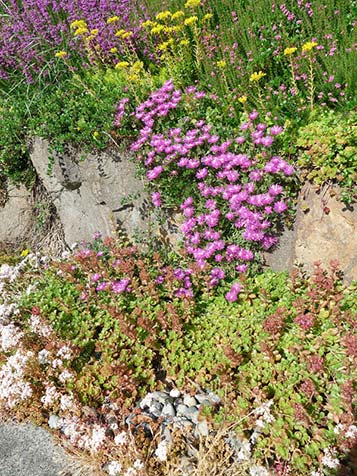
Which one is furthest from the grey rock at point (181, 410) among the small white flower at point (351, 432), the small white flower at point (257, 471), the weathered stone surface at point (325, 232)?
the weathered stone surface at point (325, 232)

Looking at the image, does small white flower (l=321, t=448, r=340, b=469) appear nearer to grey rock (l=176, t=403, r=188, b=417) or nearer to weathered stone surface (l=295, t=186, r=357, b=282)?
grey rock (l=176, t=403, r=188, b=417)

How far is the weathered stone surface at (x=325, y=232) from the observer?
3262 millimetres

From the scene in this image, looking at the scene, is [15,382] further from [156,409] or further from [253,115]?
[253,115]

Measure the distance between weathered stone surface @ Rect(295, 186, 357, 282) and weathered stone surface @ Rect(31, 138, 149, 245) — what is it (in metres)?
1.58

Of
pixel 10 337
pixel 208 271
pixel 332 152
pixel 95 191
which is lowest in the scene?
pixel 208 271

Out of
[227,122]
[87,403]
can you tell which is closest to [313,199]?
[227,122]

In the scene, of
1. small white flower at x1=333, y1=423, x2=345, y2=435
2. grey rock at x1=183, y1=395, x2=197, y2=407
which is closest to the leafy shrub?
small white flower at x1=333, y1=423, x2=345, y2=435

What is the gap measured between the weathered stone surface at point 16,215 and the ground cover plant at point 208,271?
22.0 inches

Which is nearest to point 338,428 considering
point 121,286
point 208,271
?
point 208,271

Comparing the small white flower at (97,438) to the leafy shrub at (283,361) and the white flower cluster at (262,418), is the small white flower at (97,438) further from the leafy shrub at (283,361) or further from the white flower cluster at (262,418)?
the white flower cluster at (262,418)

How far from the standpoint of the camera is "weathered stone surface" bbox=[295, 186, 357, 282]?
3.26 metres

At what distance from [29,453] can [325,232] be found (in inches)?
104

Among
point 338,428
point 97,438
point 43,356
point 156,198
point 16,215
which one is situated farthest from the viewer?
point 16,215

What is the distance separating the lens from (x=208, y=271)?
373 cm
